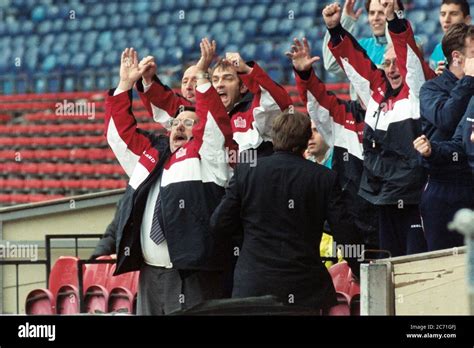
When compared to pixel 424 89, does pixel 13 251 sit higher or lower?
lower

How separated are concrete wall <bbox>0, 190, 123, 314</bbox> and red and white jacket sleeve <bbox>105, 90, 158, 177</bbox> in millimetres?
1517

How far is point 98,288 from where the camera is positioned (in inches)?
237

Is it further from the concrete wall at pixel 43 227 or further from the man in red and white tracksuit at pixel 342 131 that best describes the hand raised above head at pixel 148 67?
the concrete wall at pixel 43 227

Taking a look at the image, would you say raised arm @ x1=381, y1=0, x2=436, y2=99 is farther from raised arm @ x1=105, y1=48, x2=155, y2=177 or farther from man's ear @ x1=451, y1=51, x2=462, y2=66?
raised arm @ x1=105, y1=48, x2=155, y2=177

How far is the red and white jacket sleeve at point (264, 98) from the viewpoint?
17.7ft

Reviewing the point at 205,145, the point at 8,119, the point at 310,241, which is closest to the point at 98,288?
the point at 205,145

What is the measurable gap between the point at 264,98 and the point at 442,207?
0.87 metres

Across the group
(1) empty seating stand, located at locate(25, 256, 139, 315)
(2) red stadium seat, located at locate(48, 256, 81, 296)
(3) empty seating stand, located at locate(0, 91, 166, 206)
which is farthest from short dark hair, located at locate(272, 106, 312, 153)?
(3) empty seating stand, located at locate(0, 91, 166, 206)

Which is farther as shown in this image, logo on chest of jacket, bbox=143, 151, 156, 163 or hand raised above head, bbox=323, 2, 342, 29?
hand raised above head, bbox=323, 2, 342, 29

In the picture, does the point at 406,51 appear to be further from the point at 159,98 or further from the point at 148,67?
the point at 159,98

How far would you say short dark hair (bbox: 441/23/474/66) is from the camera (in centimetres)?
502

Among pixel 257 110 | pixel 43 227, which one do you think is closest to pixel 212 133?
pixel 257 110
